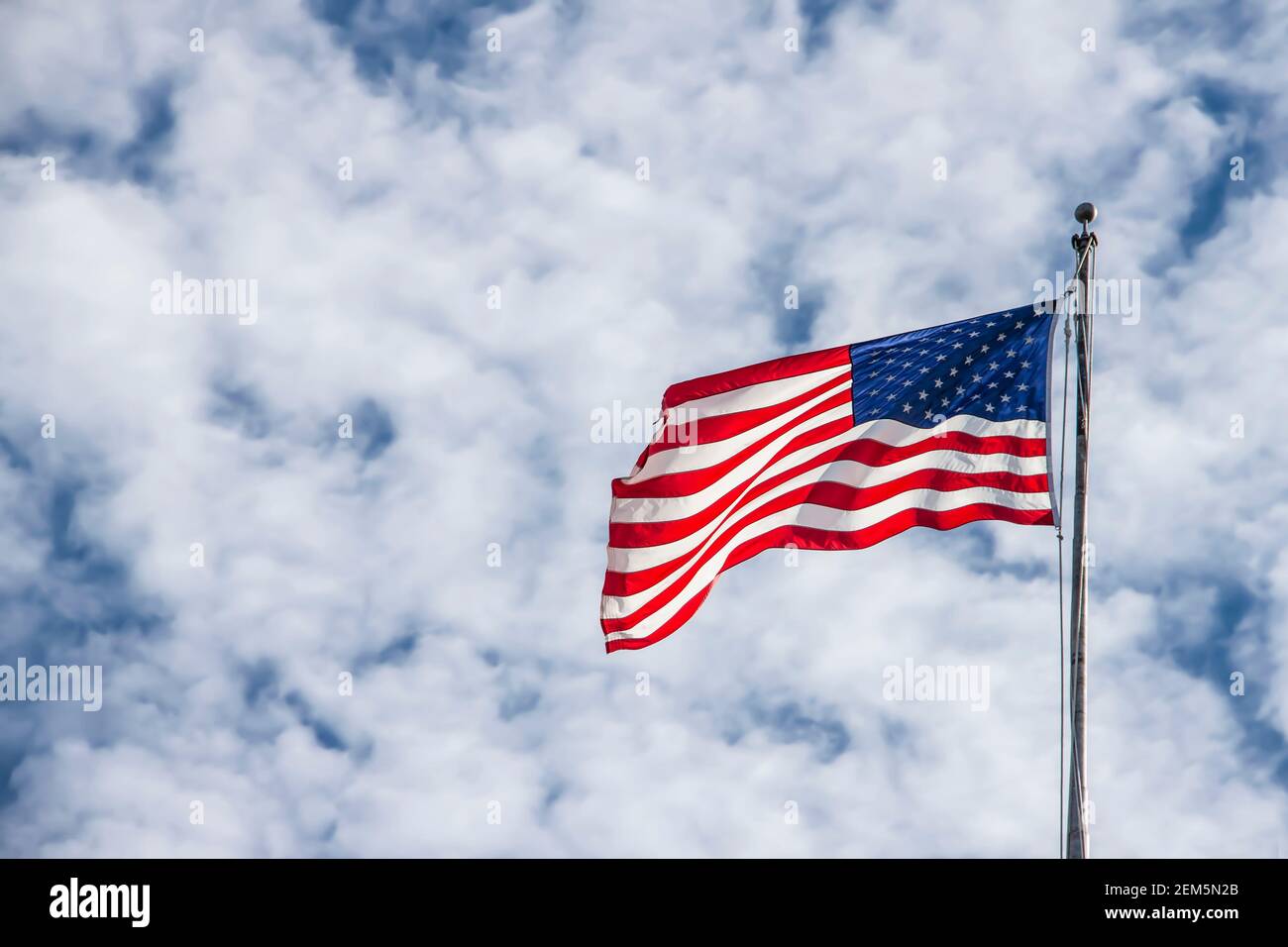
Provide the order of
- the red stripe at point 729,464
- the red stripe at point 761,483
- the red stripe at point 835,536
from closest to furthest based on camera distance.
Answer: the red stripe at point 835,536 < the red stripe at point 761,483 < the red stripe at point 729,464

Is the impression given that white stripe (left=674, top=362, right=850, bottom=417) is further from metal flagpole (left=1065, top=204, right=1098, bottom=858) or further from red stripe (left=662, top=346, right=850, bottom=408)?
metal flagpole (left=1065, top=204, right=1098, bottom=858)

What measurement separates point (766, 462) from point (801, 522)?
36.3 inches

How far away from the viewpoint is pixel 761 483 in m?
20.4

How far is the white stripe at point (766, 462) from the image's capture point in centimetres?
1987

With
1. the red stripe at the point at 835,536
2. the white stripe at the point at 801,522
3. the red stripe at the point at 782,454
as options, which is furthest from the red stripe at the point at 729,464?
the red stripe at the point at 835,536

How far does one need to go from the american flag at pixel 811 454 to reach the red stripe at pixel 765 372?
0.02 m

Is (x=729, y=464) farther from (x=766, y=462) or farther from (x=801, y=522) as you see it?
(x=801, y=522)

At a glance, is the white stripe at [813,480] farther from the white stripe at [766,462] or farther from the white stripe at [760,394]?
the white stripe at [760,394]

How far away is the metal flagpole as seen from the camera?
15.8 metres

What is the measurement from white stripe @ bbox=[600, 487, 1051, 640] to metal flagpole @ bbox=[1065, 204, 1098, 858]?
185 cm

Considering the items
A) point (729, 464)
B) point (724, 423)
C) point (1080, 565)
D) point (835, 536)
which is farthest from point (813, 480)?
point (1080, 565)
